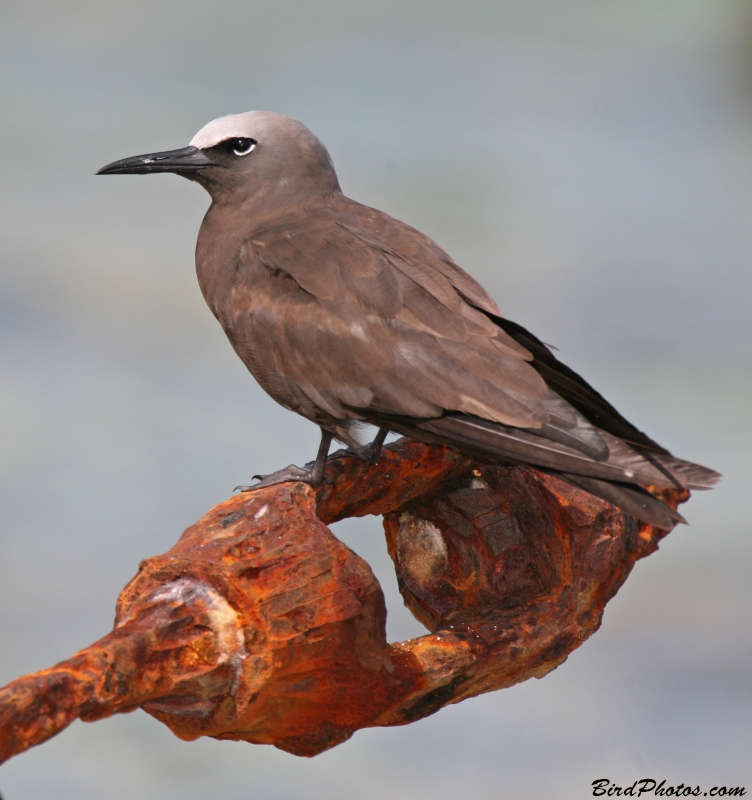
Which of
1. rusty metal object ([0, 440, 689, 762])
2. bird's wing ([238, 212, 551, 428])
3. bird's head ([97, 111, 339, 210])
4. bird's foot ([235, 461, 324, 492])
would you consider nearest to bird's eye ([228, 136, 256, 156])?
bird's head ([97, 111, 339, 210])

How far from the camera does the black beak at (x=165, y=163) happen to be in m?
4.10

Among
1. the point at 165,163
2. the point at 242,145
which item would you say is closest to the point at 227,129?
the point at 242,145

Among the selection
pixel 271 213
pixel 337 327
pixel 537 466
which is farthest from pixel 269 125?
pixel 537 466

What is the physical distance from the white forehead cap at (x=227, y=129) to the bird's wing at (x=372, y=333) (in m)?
0.51

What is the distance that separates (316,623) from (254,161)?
1.99m

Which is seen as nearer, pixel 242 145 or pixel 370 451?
pixel 370 451

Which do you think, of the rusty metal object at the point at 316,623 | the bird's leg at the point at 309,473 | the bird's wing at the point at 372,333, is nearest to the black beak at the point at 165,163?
the bird's wing at the point at 372,333

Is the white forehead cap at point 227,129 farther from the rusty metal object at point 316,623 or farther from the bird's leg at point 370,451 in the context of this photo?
the rusty metal object at point 316,623

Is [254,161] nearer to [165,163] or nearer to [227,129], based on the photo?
[227,129]

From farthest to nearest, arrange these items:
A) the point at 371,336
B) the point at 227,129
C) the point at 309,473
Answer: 1. the point at 227,129
2. the point at 309,473
3. the point at 371,336

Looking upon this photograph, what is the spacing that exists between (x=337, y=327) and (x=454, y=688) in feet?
3.49

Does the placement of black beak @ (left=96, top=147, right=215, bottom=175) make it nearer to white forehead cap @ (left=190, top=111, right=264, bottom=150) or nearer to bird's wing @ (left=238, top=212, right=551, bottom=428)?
white forehead cap @ (left=190, top=111, right=264, bottom=150)

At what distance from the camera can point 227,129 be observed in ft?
13.5

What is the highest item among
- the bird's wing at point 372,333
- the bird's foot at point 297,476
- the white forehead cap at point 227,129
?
the white forehead cap at point 227,129
